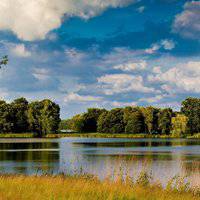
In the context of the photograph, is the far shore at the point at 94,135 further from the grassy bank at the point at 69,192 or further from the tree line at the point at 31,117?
the grassy bank at the point at 69,192

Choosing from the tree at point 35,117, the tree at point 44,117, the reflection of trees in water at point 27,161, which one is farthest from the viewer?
the tree at point 35,117

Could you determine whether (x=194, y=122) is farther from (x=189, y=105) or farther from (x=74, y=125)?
(x=74, y=125)

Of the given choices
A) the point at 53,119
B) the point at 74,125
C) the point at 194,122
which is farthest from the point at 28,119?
the point at 194,122

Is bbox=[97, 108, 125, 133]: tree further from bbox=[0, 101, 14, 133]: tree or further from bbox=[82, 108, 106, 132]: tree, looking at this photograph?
bbox=[0, 101, 14, 133]: tree

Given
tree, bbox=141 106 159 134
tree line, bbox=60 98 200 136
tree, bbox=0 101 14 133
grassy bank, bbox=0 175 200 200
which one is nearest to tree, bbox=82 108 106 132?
tree line, bbox=60 98 200 136

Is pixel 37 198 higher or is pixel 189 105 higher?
pixel 189 105

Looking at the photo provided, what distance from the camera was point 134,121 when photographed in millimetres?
Answer: 160500

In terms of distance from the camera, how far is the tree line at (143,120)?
15400 centimetres

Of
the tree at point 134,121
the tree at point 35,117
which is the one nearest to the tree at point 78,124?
the tree at point 35,117

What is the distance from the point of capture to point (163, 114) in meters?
159

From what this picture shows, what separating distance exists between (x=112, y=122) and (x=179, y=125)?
29.4 m

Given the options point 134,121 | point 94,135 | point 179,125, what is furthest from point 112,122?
point 179,125

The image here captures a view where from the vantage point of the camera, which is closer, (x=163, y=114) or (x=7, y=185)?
(x=7, y=185)

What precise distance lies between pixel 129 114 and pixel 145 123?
26.6ft
